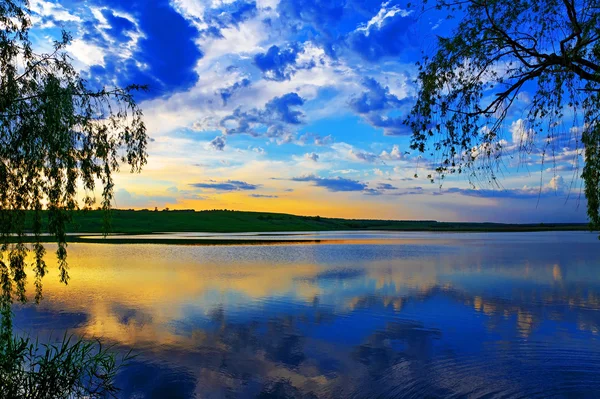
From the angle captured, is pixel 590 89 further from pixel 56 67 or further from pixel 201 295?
pixel 201 295

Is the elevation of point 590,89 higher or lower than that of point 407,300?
higher

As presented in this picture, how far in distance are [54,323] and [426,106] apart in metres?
15.4

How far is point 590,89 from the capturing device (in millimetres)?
7680

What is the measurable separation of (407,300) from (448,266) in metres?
15.1

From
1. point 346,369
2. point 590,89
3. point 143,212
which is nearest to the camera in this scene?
point 590,89

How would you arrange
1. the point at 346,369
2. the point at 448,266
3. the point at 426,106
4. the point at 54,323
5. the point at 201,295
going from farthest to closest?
the point at 448,266 < the point at 201,295 < the point at 54,323 < the point at 346,369 < the point at 426,106

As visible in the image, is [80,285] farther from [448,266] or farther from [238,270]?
[448,266]

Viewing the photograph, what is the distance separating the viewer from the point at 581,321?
53.7ft

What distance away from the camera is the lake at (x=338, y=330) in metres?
10.5

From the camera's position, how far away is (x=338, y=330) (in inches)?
599

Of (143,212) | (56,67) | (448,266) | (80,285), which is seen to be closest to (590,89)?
(56,67)

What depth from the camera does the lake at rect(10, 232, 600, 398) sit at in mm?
10523

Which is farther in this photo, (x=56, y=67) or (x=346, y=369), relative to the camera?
(x=346, y=369)

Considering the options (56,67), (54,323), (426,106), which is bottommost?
(54,323)
